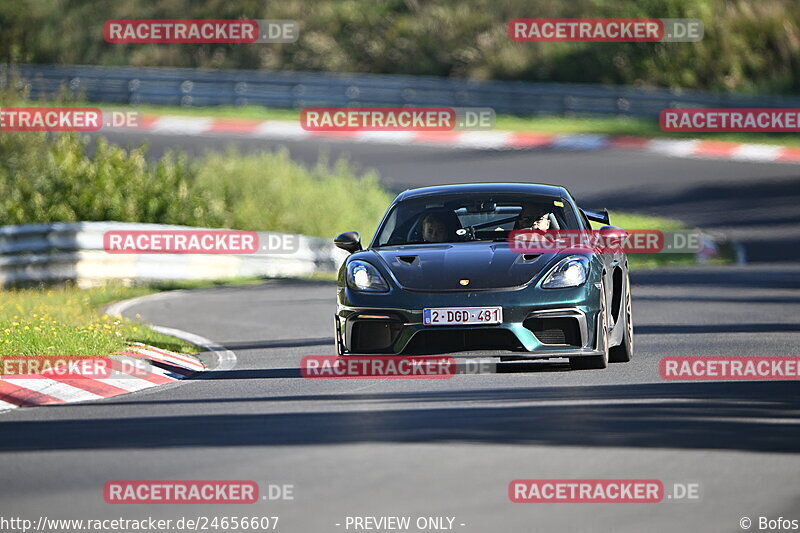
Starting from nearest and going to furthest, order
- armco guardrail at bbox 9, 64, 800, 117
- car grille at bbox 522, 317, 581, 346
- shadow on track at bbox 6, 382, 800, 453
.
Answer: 1. shadow on track at bbox 6, 382, 800, 453
2. car grille at bbox 522, 317, 581, 346
3. armco guardrail at bbox 9, 64, 800, 117

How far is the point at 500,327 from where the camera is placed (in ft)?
35.5

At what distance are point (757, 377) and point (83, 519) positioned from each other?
5.86 m

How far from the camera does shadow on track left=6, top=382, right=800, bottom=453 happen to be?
8586mm

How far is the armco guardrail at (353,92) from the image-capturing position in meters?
36.7

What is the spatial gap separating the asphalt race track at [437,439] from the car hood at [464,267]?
676 mm

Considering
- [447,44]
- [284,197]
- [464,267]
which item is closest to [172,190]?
[284,197]

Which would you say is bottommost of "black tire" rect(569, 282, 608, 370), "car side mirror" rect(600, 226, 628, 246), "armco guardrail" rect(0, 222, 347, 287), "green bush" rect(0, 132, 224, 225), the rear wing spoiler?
"black tire" rect(569, 282, 608, 370)

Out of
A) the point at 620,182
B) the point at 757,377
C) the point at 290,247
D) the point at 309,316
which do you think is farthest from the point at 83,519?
the point at 620,182

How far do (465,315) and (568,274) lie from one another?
2.73ft

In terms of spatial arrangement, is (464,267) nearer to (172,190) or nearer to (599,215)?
(599,215)

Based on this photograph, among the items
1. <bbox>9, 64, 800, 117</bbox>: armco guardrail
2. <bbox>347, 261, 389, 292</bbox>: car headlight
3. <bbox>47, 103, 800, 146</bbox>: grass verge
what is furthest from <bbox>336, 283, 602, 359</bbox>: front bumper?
<bbox>47, 103, 800, 146</bbox>: grass verge

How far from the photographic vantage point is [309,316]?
17.2 m

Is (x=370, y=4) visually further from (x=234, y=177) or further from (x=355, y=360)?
(x=355, y=360)

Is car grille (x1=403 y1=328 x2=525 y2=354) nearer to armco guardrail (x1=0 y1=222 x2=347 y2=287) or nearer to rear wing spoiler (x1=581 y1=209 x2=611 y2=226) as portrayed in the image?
rear wing spoiler (x1=581 y1=209 x2=611 y2=226)
